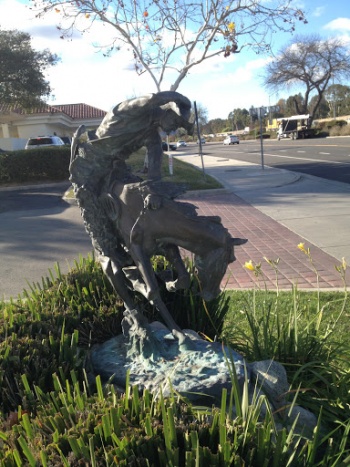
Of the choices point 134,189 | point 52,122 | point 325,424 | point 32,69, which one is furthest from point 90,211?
point 52,122

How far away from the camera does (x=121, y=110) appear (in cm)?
294

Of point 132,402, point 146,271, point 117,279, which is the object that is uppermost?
point 146,271

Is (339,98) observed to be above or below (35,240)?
above

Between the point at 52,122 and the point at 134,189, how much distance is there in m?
34.5

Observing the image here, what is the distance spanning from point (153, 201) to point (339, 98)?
82377 mm

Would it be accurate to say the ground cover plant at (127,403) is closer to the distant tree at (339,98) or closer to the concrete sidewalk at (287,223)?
the concrete sidewalk at (287,223)

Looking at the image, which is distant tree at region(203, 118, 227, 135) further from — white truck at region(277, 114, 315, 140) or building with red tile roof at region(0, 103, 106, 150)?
building with red tile roof at region(0, 103, 106, 150)

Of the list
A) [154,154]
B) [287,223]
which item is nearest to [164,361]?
[154,154]

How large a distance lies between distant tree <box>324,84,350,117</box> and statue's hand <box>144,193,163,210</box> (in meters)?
77.0

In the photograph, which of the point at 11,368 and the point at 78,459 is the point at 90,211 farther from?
the point at 78,459

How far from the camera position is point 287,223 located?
917 centimetres

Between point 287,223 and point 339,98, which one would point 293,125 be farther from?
point 287,223

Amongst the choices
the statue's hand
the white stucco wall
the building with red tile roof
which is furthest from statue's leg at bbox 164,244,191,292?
the building with red tile roof

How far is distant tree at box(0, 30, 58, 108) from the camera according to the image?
22141 mm
